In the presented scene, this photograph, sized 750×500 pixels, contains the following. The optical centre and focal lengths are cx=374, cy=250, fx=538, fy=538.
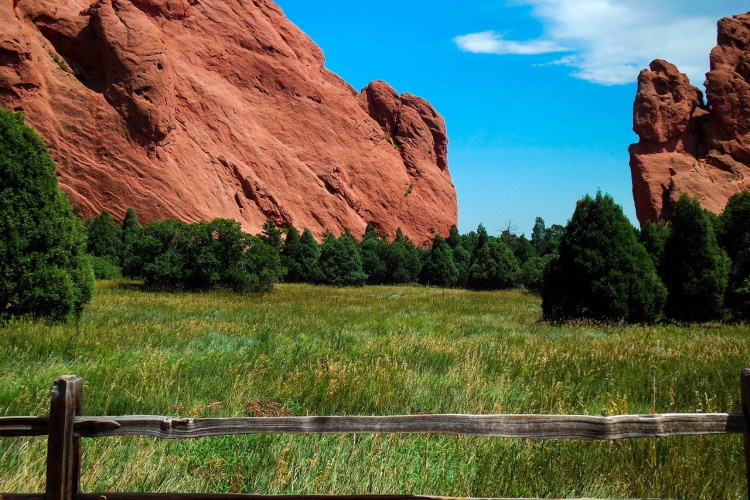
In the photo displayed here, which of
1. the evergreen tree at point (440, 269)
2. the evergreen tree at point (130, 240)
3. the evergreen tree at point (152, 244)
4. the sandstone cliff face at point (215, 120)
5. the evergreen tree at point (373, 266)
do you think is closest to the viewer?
the evergreen tree at point (152, 244)

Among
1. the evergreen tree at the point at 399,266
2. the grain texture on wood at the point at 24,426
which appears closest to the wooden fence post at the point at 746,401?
the grain texture on wood at the point at 24,426

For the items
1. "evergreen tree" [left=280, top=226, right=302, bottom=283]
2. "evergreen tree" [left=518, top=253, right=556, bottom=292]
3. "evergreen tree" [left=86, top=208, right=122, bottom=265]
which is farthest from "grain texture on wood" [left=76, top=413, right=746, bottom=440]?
"evergreen tree" [left=280, top=226, right=302, bottom=283]

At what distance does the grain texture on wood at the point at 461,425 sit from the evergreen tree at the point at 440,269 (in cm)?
4527

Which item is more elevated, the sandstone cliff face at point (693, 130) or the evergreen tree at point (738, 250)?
the sandstone cliff face at point (693, 130)

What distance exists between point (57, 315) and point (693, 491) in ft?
35.9

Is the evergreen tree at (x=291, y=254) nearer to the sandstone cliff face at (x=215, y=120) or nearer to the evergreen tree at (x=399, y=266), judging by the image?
the evergreen tree at (x=399, y=266)

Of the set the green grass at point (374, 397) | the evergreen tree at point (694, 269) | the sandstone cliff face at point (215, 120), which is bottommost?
the green grass at point (374, 397)

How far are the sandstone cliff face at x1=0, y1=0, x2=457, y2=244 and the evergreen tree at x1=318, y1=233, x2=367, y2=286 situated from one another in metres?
16.9

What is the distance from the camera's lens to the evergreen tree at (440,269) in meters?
48.8

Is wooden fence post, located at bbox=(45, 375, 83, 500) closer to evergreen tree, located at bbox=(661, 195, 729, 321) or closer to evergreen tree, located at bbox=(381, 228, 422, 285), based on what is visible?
evergreen tree, located at bbox=(661, 195, 729, 321)

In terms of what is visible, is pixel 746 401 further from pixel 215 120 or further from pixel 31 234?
pixel 215 120

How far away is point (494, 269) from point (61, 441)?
1583 inches

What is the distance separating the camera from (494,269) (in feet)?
136

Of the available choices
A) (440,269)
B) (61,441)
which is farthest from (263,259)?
(61,441)
